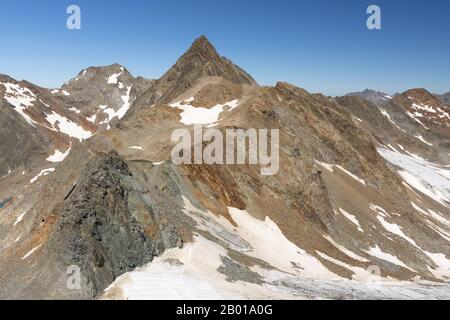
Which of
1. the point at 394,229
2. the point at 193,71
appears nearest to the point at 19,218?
the point at 394,229

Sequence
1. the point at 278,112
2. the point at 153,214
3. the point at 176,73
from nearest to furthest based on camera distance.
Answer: the point at 153,214
the point at 278,112
the point at 176,73

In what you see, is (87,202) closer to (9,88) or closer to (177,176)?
(177,176)

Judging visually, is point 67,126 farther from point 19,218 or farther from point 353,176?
point 19,218

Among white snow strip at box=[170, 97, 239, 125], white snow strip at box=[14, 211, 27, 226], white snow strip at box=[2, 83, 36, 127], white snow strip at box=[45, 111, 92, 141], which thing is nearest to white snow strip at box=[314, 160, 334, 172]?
white snow strip at box=[170, 97, 239, 125]

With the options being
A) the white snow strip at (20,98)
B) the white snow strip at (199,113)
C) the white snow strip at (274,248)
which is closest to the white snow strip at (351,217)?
the white snow strip at (274,248)

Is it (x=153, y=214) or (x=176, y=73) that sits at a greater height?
(x=176, y=73)
